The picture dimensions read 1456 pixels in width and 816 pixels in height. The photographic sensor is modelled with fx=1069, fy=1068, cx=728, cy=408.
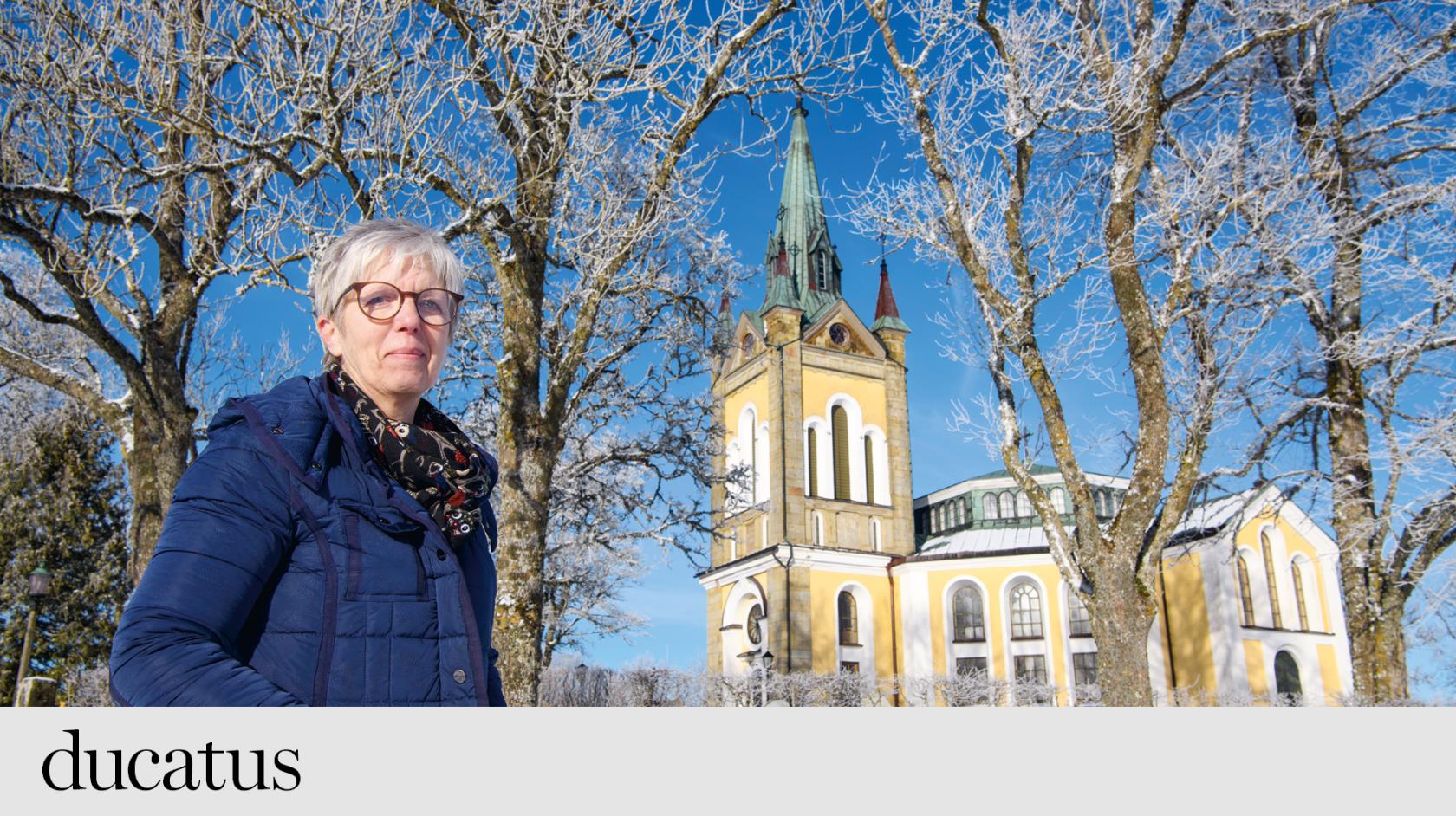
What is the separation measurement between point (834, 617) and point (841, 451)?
719 centimetres

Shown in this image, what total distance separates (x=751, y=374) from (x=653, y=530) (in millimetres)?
30716

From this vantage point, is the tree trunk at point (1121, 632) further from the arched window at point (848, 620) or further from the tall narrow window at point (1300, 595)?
the arched window at point (848, 620)

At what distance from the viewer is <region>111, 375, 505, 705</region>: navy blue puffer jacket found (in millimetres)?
1392

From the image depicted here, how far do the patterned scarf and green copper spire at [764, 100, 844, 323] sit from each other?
147ft

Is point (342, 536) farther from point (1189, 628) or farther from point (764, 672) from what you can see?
point (1189, 628)

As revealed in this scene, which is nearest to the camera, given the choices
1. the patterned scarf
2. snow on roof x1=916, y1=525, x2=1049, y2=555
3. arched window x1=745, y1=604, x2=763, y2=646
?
the patterned scarf

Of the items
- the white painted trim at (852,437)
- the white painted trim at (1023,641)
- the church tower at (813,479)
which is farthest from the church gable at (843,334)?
the white painted trim at (1023,641)

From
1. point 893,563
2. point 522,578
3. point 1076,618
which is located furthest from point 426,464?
point 893,563

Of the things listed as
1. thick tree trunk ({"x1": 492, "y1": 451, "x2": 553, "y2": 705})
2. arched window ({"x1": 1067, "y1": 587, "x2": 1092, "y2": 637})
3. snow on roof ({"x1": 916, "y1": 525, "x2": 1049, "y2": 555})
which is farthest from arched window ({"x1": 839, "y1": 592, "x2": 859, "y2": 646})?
thick tree trunk ({"x1": 492, "y1": 451, "x2": 553, "y2": 705})

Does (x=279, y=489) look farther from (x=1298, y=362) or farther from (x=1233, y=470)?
(x=1298, y=362)

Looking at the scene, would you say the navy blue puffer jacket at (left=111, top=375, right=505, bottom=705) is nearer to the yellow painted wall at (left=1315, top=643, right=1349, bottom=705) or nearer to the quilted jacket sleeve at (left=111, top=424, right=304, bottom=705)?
the quilted jacket sleeve at (left=111, top=424, right=304, bottom=705)

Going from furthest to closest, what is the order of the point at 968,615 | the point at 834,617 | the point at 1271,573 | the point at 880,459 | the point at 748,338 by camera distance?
the point at 748,338 → the point at 880,459 → the point at 968,615 → the point at 834,617 → the point at 1271,573

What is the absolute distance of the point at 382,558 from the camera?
5.30 feet

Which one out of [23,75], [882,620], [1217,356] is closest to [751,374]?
[882,620]
